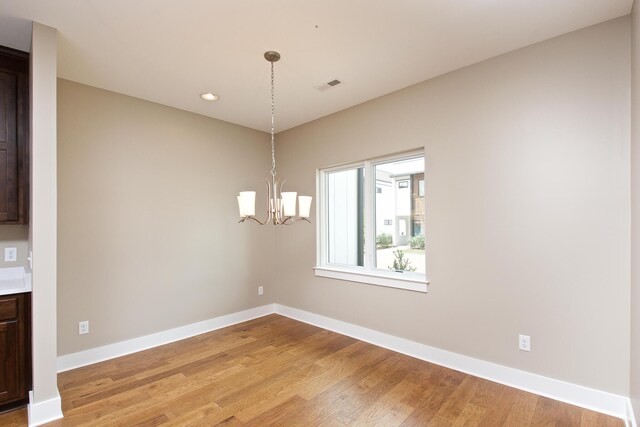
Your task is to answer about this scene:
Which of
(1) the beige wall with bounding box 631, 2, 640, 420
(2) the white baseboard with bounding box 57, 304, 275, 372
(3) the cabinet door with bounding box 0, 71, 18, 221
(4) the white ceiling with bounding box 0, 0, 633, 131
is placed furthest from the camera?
(2) the white baseboard with bounding box 57, 304, 275, 372

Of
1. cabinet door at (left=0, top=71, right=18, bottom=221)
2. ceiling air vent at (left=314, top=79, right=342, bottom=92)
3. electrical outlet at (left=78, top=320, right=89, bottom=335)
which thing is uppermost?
ceiling air vent at (left=314, top=79, right=342, bottom=92)

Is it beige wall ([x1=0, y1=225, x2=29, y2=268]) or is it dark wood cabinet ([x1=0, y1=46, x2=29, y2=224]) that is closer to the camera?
dark wood cabinet ([x1=0, y1=46, x2=29, y2=224])

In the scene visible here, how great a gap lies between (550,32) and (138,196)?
157 inches

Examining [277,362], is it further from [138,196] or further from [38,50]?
[38,50]

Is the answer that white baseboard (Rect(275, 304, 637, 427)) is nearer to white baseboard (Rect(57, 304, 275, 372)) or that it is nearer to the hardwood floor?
the hardwood floor

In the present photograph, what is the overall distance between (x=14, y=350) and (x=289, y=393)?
2020 millimetres

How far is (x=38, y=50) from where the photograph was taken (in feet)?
7.25

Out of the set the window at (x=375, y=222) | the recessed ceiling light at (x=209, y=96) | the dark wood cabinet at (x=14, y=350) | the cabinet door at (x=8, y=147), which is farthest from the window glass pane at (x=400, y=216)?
the cabinet door at (x=8, y=147)

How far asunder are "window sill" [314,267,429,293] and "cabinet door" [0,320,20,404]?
113 inches

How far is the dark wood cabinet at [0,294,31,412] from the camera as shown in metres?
2.27

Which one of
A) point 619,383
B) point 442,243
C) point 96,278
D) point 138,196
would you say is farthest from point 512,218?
point 96,278

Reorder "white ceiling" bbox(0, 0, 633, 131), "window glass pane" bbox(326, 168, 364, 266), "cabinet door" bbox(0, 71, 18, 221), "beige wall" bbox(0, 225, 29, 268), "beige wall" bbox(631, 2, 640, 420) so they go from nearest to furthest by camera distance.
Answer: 1. "beige wall" bbox(631, 2, 640, 420)
2. "white ceiling" bbox(0, 0, 633, 131)
3. "cabinet door" bbox(0, 71, 18, 221)
4. "beige wall" bbox(0, 225, 29, 268)
5. "window glass pane" bbox(326, 168, 364, 266)

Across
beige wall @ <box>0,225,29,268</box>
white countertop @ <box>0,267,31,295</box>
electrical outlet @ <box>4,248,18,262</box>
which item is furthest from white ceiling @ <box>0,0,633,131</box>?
white countertop @ <box>0,267,31,295</box>

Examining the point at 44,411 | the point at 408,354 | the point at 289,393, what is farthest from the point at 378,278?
the point at 44,411
